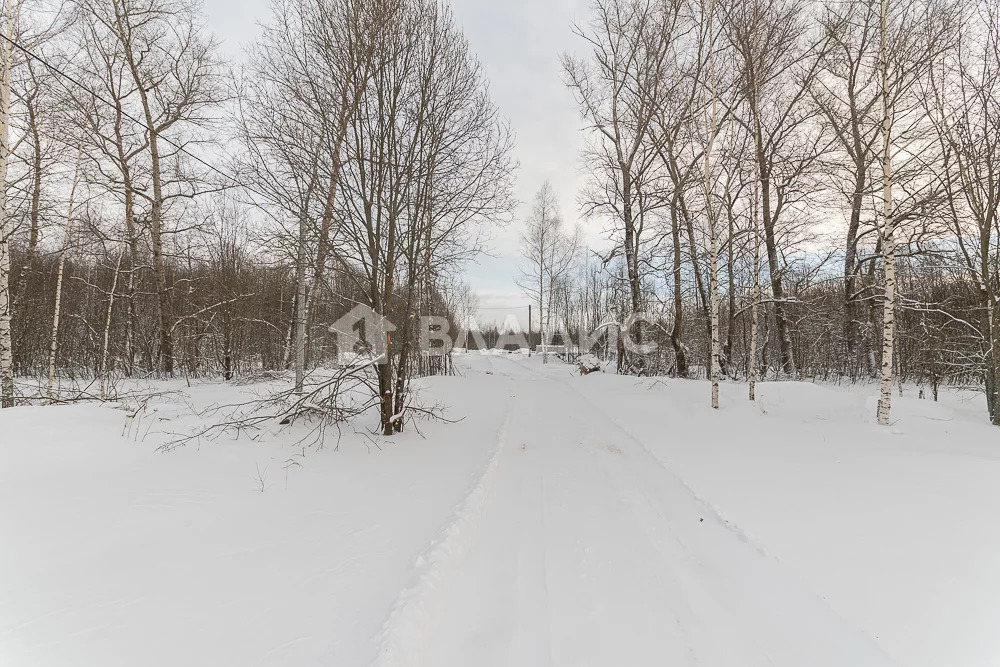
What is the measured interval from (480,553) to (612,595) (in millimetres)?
1065

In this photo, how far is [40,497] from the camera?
3051mm

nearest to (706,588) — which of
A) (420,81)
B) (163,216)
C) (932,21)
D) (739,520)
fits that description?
(739,520)

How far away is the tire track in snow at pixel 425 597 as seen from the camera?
1.95m

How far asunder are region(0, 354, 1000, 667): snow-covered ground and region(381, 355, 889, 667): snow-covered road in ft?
0.05

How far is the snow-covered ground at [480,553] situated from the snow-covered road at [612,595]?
0.6 inches

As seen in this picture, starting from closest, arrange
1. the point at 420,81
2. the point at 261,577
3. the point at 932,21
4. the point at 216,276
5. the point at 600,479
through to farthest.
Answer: the point at 261,577, the point at 600,479, the point at 420,81, the point at 932,21, the point at 216,276

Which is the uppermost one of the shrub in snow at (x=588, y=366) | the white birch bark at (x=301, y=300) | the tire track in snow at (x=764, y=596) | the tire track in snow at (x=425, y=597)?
the white birch bark at (x=301, y=300)

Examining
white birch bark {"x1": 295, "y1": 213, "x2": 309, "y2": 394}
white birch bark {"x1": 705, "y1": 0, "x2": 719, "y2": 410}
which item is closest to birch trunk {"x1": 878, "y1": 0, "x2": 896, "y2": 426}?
white birch bark {"x1": 705, "y1": 0, "x2": 719, "y2": 410}

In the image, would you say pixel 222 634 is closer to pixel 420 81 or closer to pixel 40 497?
pixel 40 497

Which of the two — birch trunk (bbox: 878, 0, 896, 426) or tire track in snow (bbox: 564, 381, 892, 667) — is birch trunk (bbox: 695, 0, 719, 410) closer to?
birch trunk (bbox: 878, 0, 896, 426)

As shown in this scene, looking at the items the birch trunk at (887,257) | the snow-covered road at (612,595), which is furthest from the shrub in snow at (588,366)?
the snow-covered road at (612,595)

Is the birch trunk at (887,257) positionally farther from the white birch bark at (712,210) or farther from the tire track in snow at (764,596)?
the tire track in snow at (764,596)

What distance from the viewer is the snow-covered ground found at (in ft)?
6.61

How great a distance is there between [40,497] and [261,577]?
7.49 feet
